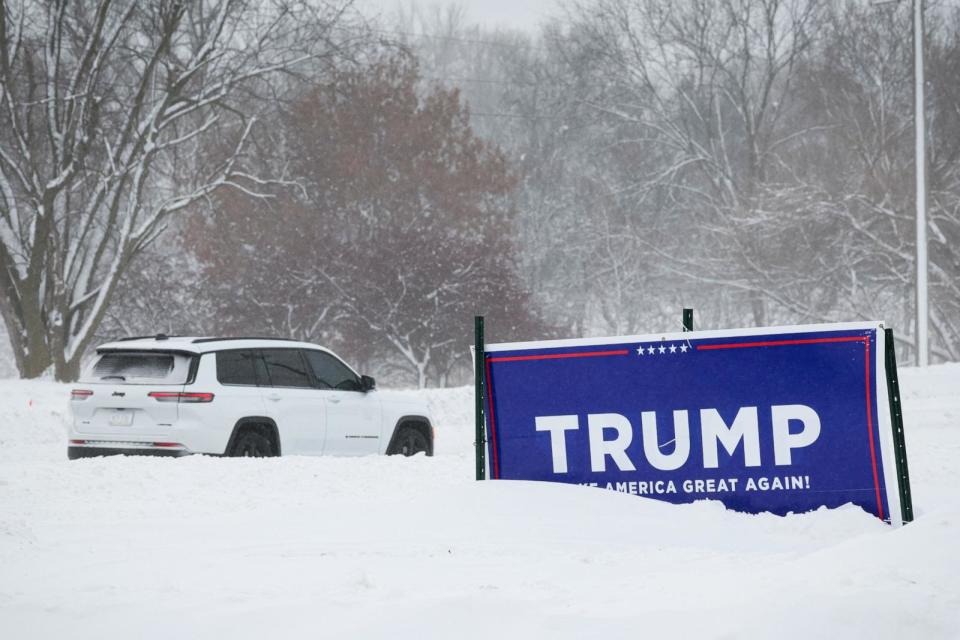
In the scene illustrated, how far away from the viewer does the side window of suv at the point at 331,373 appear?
1556cm

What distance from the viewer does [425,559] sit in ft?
27.5

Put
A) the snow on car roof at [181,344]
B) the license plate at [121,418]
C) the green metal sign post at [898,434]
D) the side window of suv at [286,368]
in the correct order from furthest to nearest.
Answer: the side window of suv at [286,368] < the snow on car roof at [181,344] < the license plate at [121,418] < the green metal sign post at [898,434]

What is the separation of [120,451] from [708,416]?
7.03 meters

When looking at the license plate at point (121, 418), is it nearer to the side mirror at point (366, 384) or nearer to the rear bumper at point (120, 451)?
the rear bumper at point (120, 451)

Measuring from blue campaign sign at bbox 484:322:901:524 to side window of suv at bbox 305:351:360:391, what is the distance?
5.56 m

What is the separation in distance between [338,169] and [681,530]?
121 feet

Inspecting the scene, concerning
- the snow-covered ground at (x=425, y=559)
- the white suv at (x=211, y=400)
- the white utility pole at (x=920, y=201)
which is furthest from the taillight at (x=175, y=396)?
the white utility pole at (x=920, y=201)

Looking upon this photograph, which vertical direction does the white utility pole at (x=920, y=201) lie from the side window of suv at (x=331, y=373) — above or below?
above

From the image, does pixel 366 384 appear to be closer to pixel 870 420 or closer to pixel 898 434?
pixel 870 420

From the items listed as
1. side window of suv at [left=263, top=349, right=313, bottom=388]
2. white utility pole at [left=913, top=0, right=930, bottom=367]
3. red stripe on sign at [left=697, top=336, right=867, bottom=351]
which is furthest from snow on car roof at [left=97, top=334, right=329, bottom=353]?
white utility pole at [left=913, top=0, right=930, bottom=367]

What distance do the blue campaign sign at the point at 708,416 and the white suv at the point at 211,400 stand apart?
4.73 metres

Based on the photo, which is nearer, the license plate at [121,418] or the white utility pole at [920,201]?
the license plate at [121,418]

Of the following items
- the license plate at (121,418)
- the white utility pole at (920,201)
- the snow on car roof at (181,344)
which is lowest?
the license plate at (121,418)

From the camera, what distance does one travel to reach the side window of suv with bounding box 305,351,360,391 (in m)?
15.6
